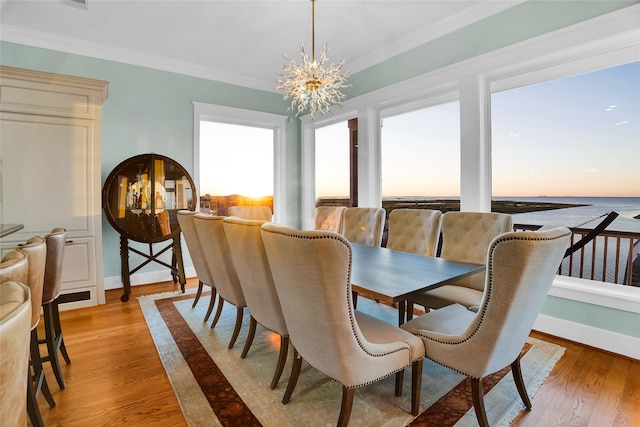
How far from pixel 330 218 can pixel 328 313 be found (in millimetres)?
2546

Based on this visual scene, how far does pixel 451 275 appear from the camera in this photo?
5.94 ft

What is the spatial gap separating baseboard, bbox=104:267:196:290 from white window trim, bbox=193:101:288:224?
129cm

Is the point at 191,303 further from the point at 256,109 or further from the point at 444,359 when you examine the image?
the point at 256,109

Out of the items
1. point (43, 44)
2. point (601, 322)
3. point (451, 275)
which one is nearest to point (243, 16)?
point (43, 44)

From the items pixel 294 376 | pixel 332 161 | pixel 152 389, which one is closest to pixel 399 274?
pixel 294 376

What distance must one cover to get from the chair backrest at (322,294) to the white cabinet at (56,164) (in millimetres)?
2782

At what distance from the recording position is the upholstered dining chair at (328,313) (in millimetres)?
1205

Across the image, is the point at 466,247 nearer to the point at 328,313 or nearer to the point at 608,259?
the point at 608,259

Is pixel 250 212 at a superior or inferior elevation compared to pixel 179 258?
superior

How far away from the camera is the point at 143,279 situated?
4176 mm

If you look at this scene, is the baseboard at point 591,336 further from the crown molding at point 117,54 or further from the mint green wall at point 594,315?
the crown molding at point 117,54

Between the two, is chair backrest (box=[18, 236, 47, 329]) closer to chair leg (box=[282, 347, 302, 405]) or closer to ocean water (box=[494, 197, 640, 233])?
chair leg (box=[282, 347, 302, 405])

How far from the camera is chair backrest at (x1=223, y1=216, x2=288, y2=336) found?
5.74 ft

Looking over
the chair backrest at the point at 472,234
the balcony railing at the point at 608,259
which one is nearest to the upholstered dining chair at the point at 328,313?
the chair backrest at the point at 472,234
